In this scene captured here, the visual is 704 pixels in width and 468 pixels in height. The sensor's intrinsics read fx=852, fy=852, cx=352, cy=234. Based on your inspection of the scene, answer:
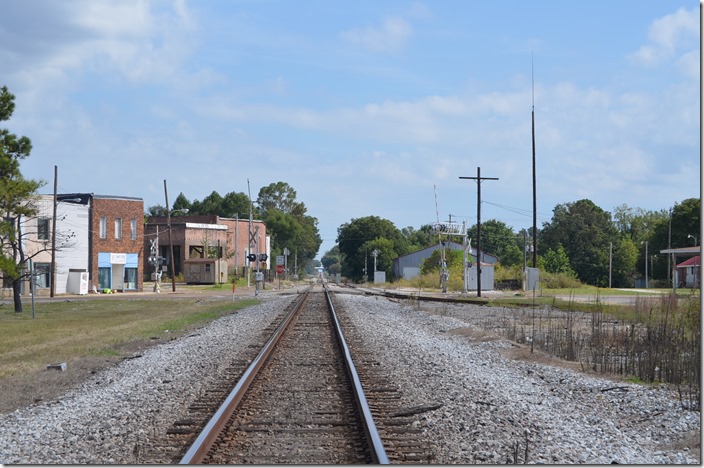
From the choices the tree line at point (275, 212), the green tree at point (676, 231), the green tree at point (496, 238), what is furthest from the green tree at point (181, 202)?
the green tree at point (676, 231)

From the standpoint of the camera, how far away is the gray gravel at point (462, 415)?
8609mm

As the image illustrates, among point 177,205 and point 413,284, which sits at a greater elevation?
point 177,205

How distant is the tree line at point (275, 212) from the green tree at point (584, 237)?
50.0m

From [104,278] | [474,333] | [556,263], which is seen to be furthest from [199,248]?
[474,333]

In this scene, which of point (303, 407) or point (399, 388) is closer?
point (303, 407)

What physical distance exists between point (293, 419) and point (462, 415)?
2.07 metres

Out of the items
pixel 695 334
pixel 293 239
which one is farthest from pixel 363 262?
pixel 695 334

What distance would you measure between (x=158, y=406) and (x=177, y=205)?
17442cm

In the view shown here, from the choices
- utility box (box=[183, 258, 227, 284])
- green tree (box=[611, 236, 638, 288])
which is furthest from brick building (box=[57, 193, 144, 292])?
green tree (box=[611, 236, 638, 288])

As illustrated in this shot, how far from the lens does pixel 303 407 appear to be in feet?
36.3

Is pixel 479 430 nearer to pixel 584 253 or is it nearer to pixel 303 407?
pixel 303 407

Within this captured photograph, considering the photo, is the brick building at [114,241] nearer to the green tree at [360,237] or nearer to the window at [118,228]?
the window at [118,228]

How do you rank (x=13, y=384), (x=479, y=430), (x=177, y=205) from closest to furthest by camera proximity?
(x=479, y=430)
(x=13, y=384)
(x=177, y=205)

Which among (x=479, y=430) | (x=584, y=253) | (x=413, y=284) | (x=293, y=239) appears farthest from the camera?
(x=293, y=239)
